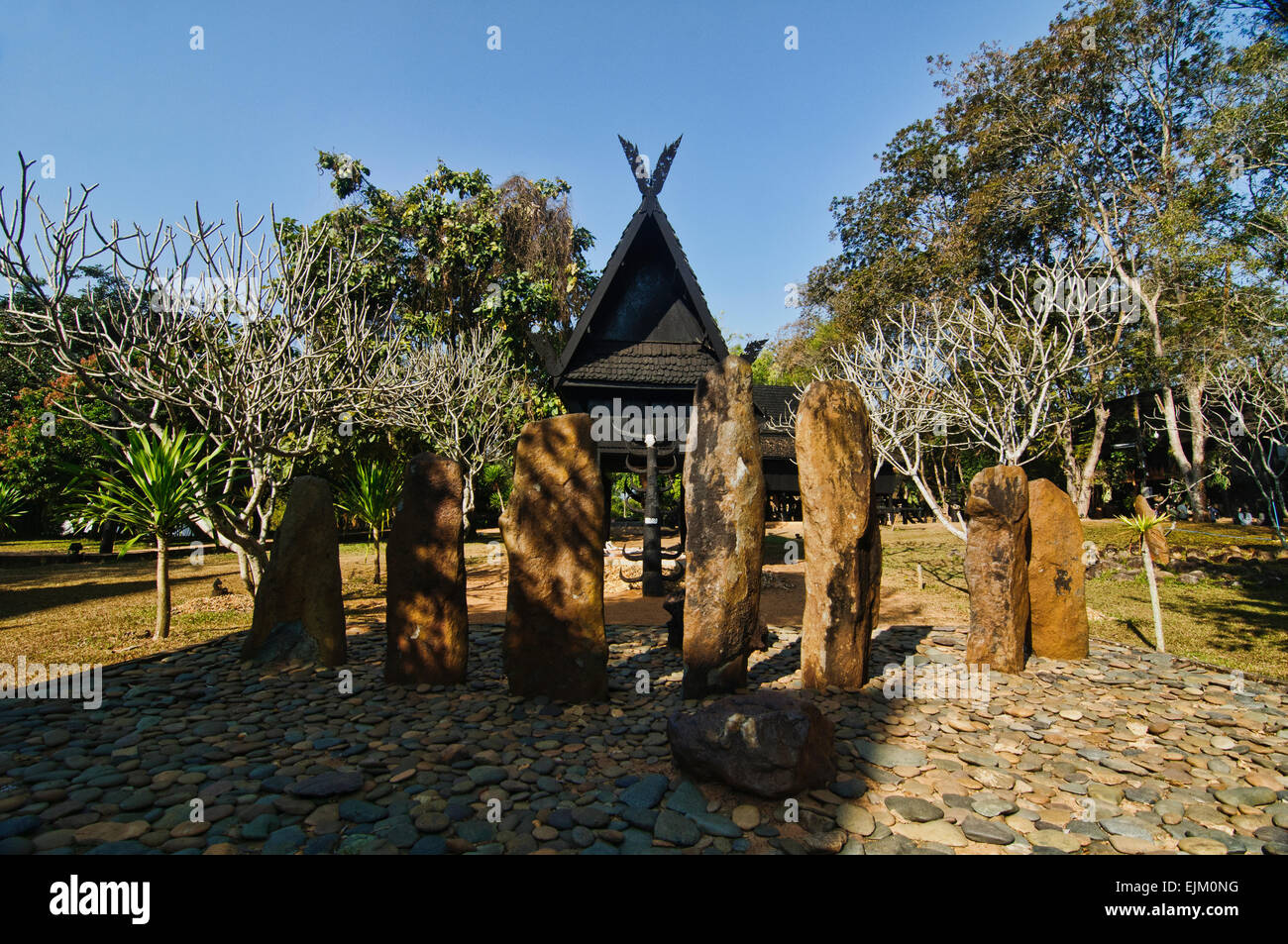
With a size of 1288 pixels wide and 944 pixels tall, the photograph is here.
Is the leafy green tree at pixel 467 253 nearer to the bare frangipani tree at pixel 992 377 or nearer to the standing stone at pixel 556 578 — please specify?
the bare frangipani tree at pixel 992 377

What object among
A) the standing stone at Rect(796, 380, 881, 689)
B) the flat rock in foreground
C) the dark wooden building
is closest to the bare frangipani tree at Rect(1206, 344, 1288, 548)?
the dark wooden building

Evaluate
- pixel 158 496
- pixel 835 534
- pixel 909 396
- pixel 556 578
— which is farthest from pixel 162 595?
pixel 909 396

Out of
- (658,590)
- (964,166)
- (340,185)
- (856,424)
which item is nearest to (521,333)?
(340,185)

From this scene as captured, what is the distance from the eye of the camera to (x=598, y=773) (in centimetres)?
424

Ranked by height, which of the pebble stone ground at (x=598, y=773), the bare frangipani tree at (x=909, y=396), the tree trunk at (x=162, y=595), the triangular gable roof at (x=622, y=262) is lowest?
the pebble stone ground at (x=598, y=773)

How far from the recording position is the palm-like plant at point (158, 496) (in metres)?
7.89

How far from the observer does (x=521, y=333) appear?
23453 mm

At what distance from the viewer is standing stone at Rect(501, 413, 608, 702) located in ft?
18.2

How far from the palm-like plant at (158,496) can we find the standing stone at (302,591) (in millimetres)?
2317

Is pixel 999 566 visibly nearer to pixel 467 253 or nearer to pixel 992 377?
pixel 992 377

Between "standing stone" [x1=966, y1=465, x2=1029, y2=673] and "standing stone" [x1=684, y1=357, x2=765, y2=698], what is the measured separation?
88.7 inches

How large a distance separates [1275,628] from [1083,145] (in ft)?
71.2

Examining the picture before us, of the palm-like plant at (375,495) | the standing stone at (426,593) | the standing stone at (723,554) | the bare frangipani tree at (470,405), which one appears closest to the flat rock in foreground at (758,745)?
the standing stone at (723,554)
